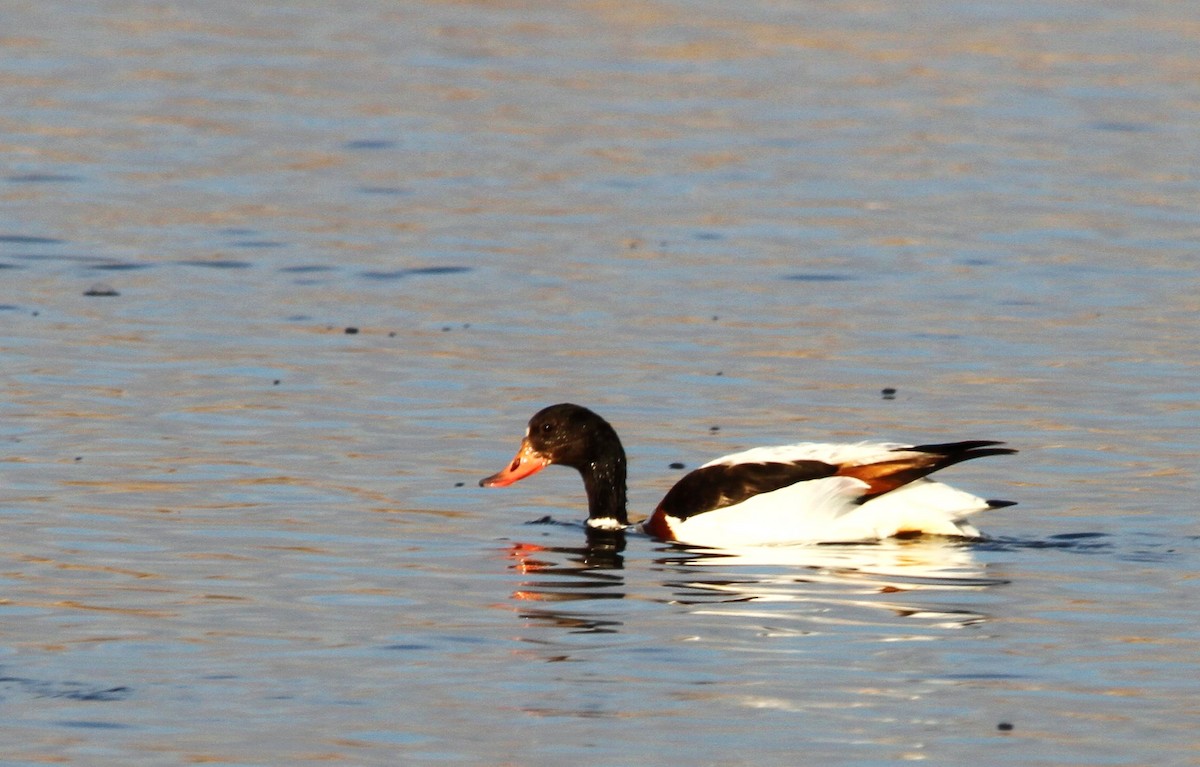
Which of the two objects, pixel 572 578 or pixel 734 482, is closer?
pixel 572 578

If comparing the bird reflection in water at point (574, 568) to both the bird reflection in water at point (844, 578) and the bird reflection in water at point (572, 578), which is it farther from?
the bird reflection in water at point (844, 578)

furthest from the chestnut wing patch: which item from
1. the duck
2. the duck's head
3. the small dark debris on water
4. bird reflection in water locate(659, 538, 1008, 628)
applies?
the small dark debris on water

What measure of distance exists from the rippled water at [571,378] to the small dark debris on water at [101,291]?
0.05 m

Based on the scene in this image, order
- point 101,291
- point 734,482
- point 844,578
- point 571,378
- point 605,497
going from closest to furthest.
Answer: point 844,578
point 734,482
point 605,497
point 571,378
point 101,291

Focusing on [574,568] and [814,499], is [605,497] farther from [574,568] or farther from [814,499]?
[574,568]

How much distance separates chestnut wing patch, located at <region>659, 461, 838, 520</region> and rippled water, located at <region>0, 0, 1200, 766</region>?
0.33m

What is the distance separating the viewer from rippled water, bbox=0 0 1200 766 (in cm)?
928

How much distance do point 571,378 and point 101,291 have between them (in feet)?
15.5

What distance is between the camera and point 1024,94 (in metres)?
31.5

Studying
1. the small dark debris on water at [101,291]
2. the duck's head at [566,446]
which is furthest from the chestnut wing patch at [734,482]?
the small dark debris on water at [101,291]

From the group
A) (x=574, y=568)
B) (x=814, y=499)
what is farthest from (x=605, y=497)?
(x=574, y=568)

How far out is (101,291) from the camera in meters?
19.7

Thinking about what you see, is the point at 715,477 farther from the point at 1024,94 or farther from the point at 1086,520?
the point at 1024,94

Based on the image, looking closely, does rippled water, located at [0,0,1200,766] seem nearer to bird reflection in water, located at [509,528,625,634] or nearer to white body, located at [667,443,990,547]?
bird reflection in water, located at [509,528,625,634]
